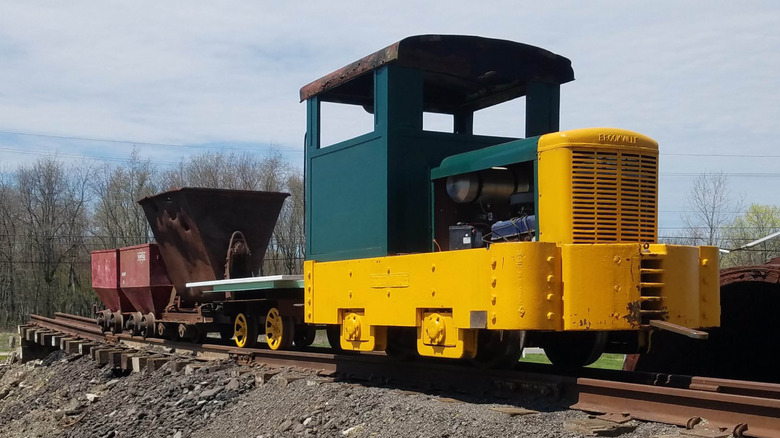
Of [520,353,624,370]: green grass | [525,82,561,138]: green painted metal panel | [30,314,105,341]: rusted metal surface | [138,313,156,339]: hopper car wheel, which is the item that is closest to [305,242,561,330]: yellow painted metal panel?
[525,82,561,138]: green painted metal panel

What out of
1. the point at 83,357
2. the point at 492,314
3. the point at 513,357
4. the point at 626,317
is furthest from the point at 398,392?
the point at 83,357

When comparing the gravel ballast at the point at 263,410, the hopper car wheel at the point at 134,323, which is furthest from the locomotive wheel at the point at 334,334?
the hopper car wheel at the point at 134,323

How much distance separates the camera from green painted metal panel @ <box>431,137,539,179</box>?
685cm

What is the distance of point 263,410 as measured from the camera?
7.89 metres

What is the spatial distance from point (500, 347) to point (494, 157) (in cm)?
171

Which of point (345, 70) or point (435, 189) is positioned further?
point (345, 70)

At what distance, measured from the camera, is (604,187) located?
6.55 metres

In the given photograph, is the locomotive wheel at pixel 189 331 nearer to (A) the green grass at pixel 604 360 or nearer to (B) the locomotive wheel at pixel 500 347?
(B) the locomotive wheel at pixel 500 347

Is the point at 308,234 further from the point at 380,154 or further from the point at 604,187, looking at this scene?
the point at 604,187

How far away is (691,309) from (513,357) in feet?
5.25

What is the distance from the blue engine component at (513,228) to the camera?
689 centimetres

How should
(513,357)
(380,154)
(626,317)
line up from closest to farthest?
(626,317)
(513,357)
(380,154)

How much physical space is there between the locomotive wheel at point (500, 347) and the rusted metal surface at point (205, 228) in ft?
20.2

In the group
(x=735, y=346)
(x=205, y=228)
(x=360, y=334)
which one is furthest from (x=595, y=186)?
(x=205, y=228)
